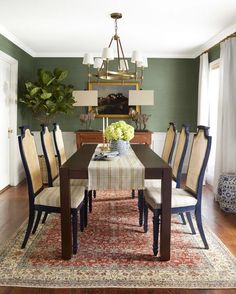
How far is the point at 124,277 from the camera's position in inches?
101

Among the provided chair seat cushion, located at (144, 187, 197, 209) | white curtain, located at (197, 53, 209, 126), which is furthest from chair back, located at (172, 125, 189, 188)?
white curtain, located at (197, 53, 209, 126)

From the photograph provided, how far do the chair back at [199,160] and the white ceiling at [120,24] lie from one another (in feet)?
5.22

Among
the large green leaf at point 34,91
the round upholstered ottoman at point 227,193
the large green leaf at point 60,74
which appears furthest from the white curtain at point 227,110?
the large green leaf at point 34,91

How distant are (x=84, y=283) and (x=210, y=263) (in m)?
1.10

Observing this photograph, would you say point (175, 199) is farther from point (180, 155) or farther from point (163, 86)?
point (163, 86)

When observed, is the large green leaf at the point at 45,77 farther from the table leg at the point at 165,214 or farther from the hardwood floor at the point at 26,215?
the table leg at the point at 165,214

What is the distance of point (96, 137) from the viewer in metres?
6.46

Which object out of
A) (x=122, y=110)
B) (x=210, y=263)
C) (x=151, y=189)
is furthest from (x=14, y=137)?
(x=210, y=263)

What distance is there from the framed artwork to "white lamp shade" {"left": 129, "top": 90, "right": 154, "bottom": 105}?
410mm

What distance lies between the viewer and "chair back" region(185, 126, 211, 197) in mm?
3004

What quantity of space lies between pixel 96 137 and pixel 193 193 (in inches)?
138

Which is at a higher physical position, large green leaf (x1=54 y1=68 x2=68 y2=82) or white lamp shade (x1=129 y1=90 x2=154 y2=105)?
large green leaf (x1=54 y1=68 x2=68 y2=82)

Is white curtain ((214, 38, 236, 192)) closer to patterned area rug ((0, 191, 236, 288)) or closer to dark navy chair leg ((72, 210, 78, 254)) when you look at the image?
patterned area rug ((0, 191, 236, 288))

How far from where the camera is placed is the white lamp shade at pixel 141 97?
640cm
